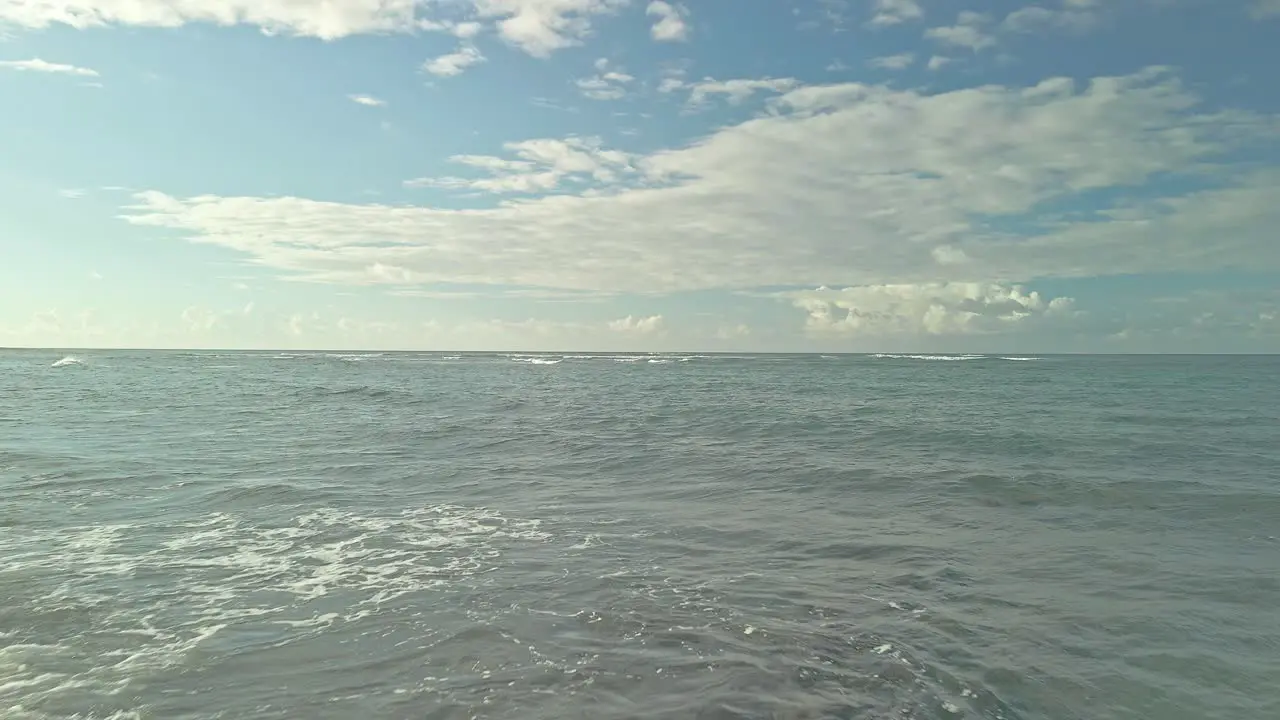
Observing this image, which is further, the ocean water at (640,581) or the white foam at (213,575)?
the white foam at (213,575)

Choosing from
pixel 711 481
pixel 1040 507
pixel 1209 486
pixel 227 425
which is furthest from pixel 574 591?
pixel 227 425

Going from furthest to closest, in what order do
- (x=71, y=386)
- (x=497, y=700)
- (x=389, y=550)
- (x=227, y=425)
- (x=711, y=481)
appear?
1. (x=71, y=386)
2. (x=227, y=425)
3. (x=711, y=481)
4. (x=389, y=550)
5. (x=497, y=700)

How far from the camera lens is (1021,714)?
7.47 meters

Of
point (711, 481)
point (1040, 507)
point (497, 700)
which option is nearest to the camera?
point (497, 700)

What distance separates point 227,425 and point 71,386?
36978 mm

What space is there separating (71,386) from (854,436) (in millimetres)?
62283

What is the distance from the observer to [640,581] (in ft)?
37.1

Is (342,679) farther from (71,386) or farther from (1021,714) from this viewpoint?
(71,386)

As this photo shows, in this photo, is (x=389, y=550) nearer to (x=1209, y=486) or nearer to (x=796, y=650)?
(x=796, y=650)

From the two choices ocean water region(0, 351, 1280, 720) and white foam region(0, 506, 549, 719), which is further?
white foam region(0, 506, 549, 719)

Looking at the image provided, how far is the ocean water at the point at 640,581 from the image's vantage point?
7770 millimetres

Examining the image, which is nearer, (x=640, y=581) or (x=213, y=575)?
(x=640, y=581)

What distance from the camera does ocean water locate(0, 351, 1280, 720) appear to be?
306 inches

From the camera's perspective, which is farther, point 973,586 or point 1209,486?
point 1209,486
